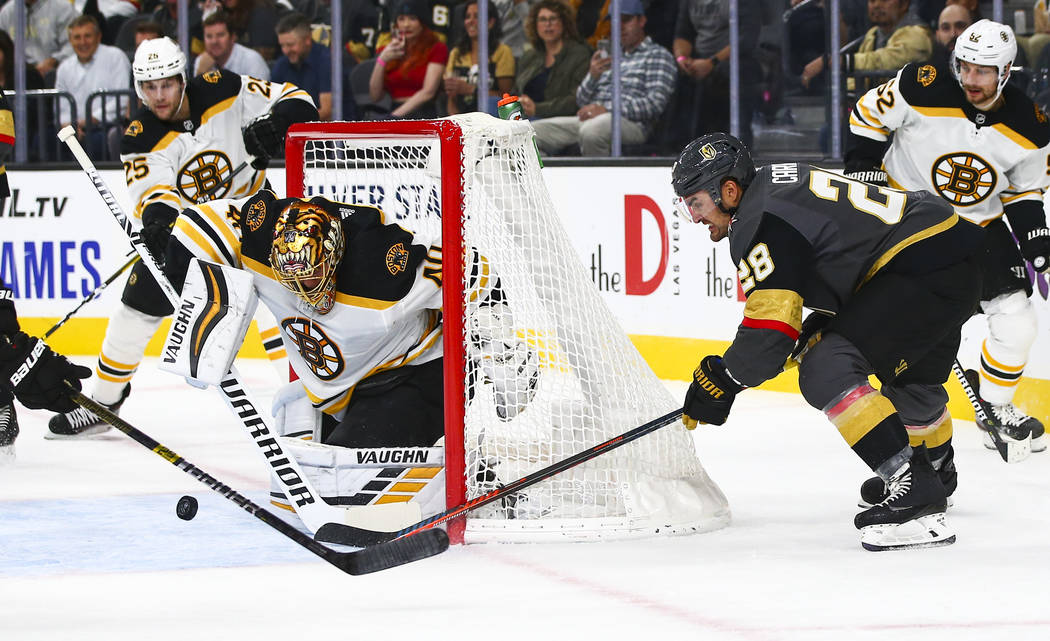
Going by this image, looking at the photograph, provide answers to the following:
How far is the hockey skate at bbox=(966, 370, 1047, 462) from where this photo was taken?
4.06 metres

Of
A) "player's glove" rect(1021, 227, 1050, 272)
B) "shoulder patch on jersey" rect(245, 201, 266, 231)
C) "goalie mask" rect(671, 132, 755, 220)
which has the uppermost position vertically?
"goalie mask" rect(671, 132, 755, 220)

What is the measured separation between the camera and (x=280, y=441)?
10.1 ft

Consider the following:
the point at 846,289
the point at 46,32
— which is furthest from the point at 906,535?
the point at 46,32

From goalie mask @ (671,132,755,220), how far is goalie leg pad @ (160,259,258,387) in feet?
2.98

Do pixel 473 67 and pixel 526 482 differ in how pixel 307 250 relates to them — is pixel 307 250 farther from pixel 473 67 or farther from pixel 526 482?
pixel 473 67

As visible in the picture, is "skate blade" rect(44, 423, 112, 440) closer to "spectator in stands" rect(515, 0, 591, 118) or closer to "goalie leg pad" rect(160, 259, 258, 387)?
"goalie leg pad" rect(160, 259, 258, 387)

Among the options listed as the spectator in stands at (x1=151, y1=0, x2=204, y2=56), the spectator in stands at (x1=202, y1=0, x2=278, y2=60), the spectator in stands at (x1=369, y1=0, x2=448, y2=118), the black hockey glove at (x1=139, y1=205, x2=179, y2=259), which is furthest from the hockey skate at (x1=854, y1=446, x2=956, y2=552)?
the spectator in stands at (x1=151, y1=0, x2=204, y2=56)

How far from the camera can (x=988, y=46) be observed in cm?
396

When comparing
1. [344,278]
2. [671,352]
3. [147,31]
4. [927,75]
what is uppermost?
[147,31]

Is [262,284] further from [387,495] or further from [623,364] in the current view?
[623,364]

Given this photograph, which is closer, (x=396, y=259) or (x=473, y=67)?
(x=396, y=259)

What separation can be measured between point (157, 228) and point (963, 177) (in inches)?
90.0

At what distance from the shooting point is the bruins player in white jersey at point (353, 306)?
3070mm

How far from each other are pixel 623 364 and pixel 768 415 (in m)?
1.80
